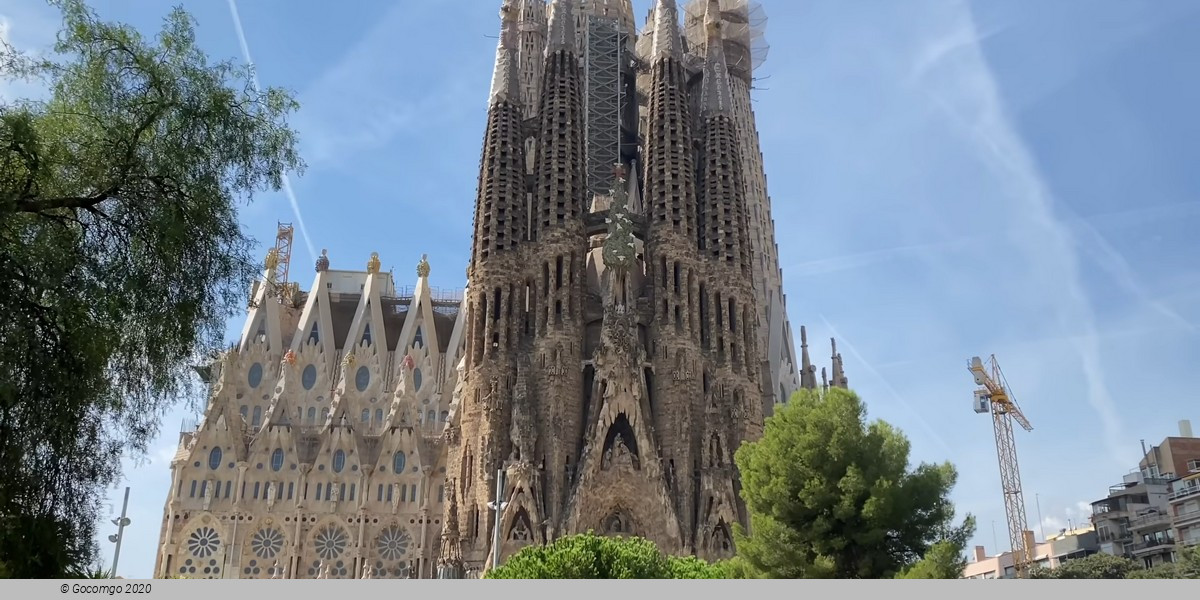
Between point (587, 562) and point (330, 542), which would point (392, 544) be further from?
point (587, 562)

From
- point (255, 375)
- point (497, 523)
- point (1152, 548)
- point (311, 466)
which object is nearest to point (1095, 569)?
point (1152, 548)

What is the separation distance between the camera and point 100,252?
11852mm

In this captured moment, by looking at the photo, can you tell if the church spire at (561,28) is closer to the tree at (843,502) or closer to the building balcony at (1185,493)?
the tree at (843,502)

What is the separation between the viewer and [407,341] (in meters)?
58.3

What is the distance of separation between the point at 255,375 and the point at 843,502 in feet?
137

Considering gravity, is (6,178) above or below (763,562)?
above

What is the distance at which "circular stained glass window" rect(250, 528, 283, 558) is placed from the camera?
159 ft

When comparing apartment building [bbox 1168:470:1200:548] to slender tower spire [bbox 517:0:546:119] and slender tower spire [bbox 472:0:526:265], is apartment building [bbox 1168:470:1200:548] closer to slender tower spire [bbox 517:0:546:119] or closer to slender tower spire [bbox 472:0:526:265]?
slender tower spire [bbox 472:0:526:265]

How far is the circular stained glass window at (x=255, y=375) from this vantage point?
180 ft

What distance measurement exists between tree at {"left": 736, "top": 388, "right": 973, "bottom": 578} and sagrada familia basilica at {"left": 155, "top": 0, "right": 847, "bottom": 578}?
32.3 ft

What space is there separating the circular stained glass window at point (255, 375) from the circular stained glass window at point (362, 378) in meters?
5.12
